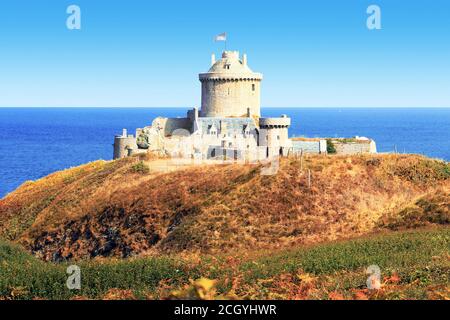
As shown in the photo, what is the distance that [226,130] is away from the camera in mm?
64125

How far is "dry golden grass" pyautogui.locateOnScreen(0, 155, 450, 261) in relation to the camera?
1359 inches

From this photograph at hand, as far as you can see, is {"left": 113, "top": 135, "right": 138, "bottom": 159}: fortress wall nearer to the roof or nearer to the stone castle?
the stone castle

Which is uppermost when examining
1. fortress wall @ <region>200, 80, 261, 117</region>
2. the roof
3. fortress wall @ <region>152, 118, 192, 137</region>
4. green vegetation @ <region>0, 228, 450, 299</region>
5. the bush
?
the roof

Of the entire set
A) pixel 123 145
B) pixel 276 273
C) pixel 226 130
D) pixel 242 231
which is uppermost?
pixel 226 130

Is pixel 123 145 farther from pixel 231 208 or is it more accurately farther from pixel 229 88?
pixel 231 208

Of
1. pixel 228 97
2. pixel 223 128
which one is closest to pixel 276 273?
pixel 223 128

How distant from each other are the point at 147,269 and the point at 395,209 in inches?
634

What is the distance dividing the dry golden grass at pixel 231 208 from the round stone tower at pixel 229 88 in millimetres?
Result: 22359

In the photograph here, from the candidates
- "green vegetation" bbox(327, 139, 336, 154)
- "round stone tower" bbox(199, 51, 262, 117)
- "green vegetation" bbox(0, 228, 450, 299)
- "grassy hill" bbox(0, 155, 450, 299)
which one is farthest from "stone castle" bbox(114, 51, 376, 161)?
"green vegetation" bbox(0, 228, 450, 299)

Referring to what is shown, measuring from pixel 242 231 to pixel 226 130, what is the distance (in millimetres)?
30250

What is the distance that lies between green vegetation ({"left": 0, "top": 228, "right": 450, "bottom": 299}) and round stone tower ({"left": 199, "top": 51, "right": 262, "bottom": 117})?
1565 inches

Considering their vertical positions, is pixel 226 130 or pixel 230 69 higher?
pixel 230 69

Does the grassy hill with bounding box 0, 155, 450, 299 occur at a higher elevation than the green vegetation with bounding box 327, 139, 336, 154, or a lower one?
lower
